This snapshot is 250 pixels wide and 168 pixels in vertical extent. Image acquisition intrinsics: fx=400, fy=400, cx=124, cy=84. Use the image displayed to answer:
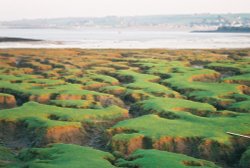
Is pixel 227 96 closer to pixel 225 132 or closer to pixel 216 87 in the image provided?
pixel 216 87

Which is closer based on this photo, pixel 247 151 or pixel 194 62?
pixel 247 151

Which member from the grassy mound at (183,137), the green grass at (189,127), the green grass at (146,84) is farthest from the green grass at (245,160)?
the green grass at (146,84)

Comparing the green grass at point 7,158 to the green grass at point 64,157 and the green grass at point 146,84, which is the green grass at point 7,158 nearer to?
the green grass at point 64,157

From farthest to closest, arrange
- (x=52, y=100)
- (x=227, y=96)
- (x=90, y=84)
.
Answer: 1. (x=90, y=84)
2. (x=227, y=96)
3. (x=52, y=100)

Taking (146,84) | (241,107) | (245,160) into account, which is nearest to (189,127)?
(245,160)

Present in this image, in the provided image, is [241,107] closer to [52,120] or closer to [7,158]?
[52,120]

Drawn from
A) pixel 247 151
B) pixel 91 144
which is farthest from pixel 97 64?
pixel 247 151
